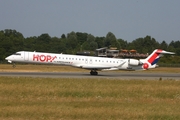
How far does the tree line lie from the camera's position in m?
101

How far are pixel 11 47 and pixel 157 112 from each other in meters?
87.7

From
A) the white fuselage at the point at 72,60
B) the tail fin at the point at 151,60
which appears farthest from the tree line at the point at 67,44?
the tail fin at the point at 151,60

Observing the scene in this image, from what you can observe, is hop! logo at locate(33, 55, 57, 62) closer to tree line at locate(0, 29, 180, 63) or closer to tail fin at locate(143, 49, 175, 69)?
tail fin at locate(143, 49, 175, 69)

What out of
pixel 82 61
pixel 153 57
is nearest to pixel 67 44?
pixel 153 57

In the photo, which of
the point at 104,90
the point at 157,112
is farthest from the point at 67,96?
the point at 157,112

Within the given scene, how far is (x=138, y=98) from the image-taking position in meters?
19.8

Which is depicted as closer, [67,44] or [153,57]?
[153,57]

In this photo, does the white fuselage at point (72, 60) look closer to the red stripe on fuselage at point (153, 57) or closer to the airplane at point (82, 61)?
the airplane at point (82, 61)

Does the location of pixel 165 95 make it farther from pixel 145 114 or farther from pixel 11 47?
pixel 11 47

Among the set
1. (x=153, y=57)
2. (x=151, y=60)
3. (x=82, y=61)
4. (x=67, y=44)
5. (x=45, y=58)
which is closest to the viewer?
(x=45, y=58)

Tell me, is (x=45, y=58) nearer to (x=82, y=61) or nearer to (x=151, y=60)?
(x=82, y=61)

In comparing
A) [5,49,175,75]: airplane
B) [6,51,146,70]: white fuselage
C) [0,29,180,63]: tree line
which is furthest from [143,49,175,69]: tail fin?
[0,29,180,63]: tree line

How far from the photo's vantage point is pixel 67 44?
160 m

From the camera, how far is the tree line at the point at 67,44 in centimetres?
10056
